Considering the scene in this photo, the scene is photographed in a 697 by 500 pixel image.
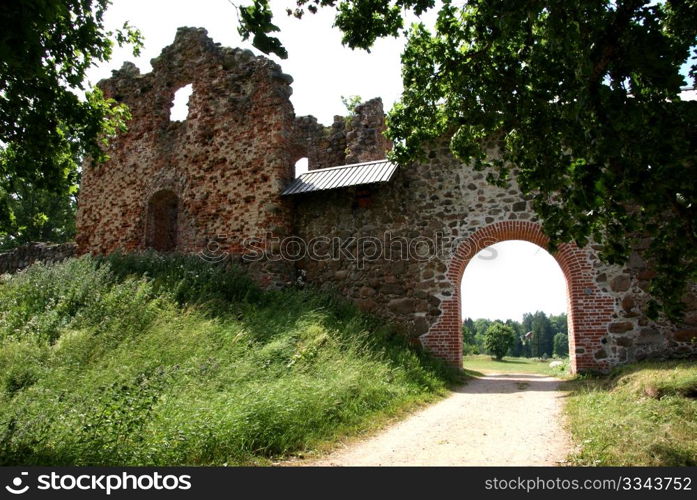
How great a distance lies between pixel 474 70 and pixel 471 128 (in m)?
0.72

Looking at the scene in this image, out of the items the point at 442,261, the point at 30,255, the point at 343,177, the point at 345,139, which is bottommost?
the point at 442,261

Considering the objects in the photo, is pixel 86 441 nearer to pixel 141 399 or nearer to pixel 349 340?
pixel 141 399

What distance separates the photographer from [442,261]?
959cm

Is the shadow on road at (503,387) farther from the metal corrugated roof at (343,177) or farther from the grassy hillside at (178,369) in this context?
the metal corrugated roof at (343,177)

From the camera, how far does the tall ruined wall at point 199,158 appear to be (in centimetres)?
1070

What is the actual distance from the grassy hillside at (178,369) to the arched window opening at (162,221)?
2902mm

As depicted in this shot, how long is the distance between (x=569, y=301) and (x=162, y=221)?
962cm

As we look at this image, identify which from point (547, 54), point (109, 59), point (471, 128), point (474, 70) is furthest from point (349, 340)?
point (109, 59)

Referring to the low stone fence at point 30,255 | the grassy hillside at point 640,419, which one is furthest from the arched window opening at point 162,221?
the grassy hillside at point 640,419

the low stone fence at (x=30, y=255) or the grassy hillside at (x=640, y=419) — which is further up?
the low stone fence at (x=30, y=255)

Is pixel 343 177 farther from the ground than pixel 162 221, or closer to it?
farther from the ground

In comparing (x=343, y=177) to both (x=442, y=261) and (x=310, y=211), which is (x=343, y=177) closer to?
(x=310, y=211)

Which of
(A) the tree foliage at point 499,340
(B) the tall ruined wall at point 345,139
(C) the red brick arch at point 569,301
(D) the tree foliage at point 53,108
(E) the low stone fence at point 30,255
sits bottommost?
(A) the tree foliage at point 499,340

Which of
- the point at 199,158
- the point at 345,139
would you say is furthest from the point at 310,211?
the point at 345,139
